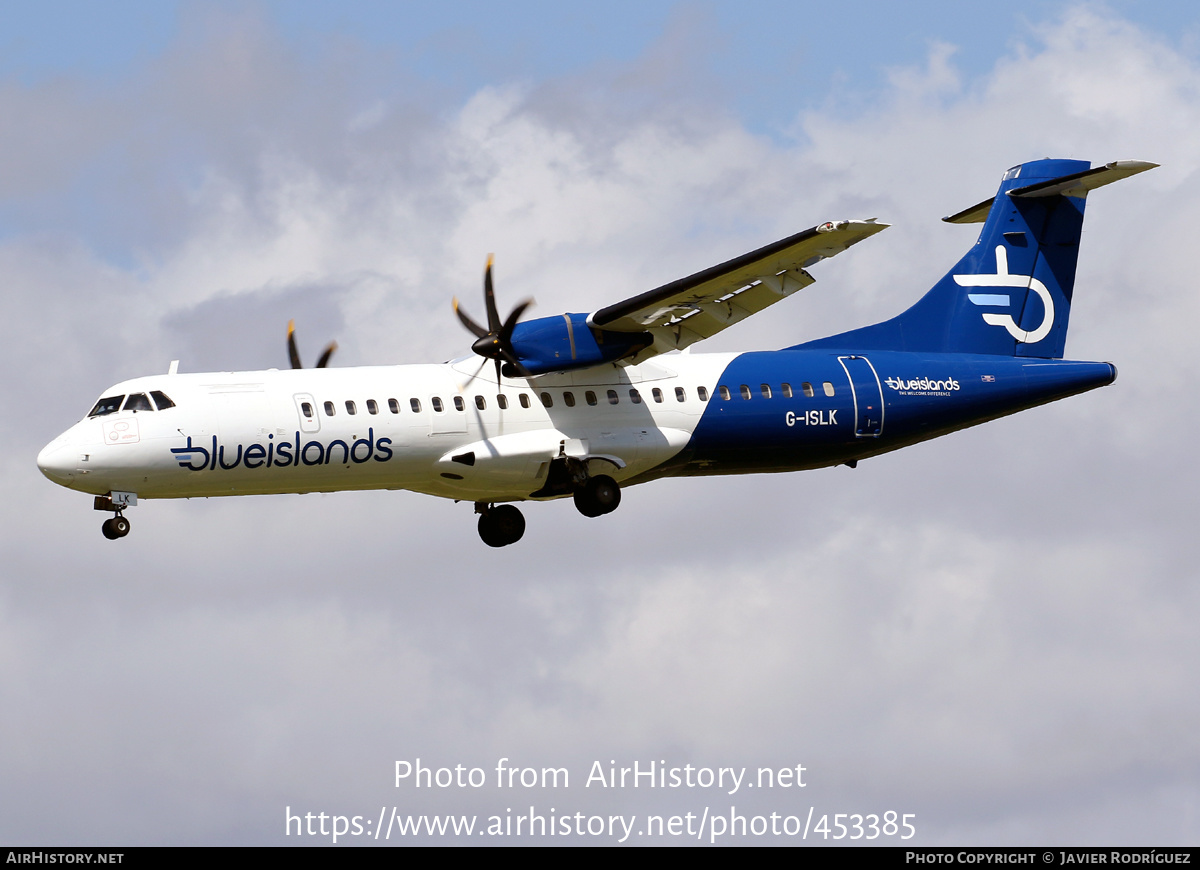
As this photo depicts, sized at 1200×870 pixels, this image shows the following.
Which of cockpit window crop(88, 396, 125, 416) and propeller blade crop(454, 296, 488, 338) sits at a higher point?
propeller blade crop(454, 296, 488, 338)

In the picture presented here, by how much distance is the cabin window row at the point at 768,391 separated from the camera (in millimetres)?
30266

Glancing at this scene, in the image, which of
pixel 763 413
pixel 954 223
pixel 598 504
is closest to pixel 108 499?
pixel 598 504

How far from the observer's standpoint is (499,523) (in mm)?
31391

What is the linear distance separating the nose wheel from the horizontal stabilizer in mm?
17845

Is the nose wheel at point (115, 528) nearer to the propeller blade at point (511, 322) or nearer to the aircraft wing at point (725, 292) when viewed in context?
the propeller blade at point (511, 322)

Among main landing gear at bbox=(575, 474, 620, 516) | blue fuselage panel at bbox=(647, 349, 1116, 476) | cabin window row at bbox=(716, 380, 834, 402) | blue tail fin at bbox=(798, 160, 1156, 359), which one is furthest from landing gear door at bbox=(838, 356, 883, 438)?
main landing gear at bbox=(575, 474, 620, 516)

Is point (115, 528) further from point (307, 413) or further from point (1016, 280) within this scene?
point (1016, 280)

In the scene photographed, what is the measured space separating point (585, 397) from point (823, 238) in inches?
210

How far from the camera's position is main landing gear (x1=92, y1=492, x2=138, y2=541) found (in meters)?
26.7

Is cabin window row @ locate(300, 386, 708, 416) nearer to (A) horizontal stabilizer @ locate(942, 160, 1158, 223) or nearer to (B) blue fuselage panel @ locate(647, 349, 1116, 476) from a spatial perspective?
(B) blue fuselage panel @ locate(647, 349, 1116, 476)

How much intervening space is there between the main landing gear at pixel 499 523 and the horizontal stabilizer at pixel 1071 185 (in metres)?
11.3

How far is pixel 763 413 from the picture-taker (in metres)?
30.3

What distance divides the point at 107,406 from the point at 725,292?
33.6ft
